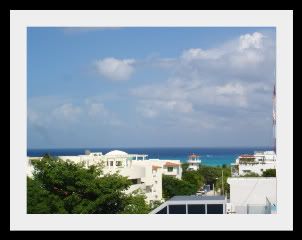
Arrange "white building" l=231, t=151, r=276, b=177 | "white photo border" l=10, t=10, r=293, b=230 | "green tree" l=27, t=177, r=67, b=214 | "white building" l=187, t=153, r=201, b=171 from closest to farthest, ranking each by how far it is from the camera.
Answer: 1. "white photo border" l=10, t=10, r=293, b=230
2. "green tree" l=27, t=177, r=67, b=214
3. "white building" l=231, t=151, r=276, b=177
4. "white building" l=187, t=153, r=201, b=171

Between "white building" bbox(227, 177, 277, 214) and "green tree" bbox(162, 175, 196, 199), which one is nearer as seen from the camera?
"white building" bbox(227, 177, 277, 214)

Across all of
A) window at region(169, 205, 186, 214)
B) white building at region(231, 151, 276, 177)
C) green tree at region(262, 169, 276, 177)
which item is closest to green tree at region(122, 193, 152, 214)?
window at region(169, 205, 186, 214)

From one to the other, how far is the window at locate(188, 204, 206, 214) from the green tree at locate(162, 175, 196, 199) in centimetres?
1024

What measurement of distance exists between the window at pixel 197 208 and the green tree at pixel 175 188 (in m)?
10.2

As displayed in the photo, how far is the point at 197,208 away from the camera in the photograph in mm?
3621

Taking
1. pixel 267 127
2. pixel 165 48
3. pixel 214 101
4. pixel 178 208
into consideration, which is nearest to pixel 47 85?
pixel 165 48

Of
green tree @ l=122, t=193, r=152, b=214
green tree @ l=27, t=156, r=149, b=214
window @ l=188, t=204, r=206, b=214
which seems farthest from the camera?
green tree @ l=122, t=193, r=152, b=214

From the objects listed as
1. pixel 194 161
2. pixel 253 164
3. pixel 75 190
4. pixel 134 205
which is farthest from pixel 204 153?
pixel 75 190

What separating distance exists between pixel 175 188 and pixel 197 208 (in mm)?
10678

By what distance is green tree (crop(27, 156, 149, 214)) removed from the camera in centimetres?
644

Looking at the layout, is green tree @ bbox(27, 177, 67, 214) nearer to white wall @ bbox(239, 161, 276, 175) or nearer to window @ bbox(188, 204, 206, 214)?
window @ bbox(188, 204, 206, 214)

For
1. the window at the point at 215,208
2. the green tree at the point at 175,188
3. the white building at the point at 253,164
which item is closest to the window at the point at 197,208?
the window at the point at 215,208
